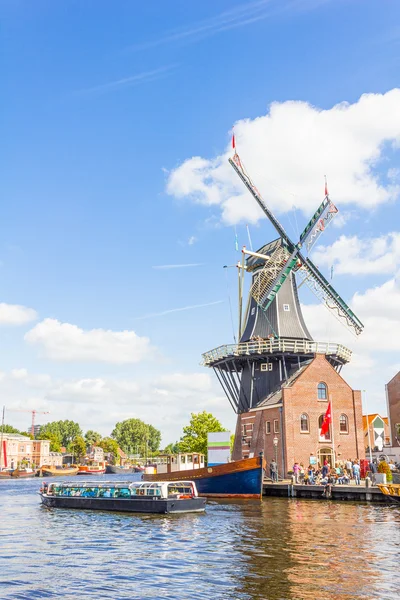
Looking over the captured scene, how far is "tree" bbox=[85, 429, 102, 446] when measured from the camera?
181375 mm

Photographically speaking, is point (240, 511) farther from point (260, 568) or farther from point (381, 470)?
point (260, 568)

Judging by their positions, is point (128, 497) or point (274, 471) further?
point (274, 471)

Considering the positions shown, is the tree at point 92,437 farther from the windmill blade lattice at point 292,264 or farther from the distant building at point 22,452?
the windmill blade lattice at point 292,264

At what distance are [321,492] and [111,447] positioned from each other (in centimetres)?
14210

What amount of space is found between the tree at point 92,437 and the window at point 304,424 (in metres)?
138

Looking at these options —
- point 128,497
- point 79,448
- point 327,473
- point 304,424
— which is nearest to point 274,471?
point 327,473

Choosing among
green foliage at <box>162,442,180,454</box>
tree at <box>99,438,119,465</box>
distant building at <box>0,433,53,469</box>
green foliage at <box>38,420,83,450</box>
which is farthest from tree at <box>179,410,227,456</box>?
green foliage at <box>38,420,83,450</box>

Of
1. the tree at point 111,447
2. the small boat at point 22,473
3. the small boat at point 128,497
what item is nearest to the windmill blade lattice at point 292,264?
→ the small boat at point 128,497

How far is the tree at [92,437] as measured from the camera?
595ft

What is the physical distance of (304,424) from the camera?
51.5m

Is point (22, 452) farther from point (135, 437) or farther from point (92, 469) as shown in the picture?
point (135, 437)


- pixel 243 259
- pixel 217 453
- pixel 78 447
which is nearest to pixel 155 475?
pixel 217 453

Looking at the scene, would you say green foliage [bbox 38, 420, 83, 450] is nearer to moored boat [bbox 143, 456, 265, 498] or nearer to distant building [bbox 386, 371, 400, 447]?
distant building [bbox 386, 371, 400, 447]

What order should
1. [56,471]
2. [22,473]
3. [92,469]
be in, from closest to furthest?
[22,473]
[56,471]
[92,469]
